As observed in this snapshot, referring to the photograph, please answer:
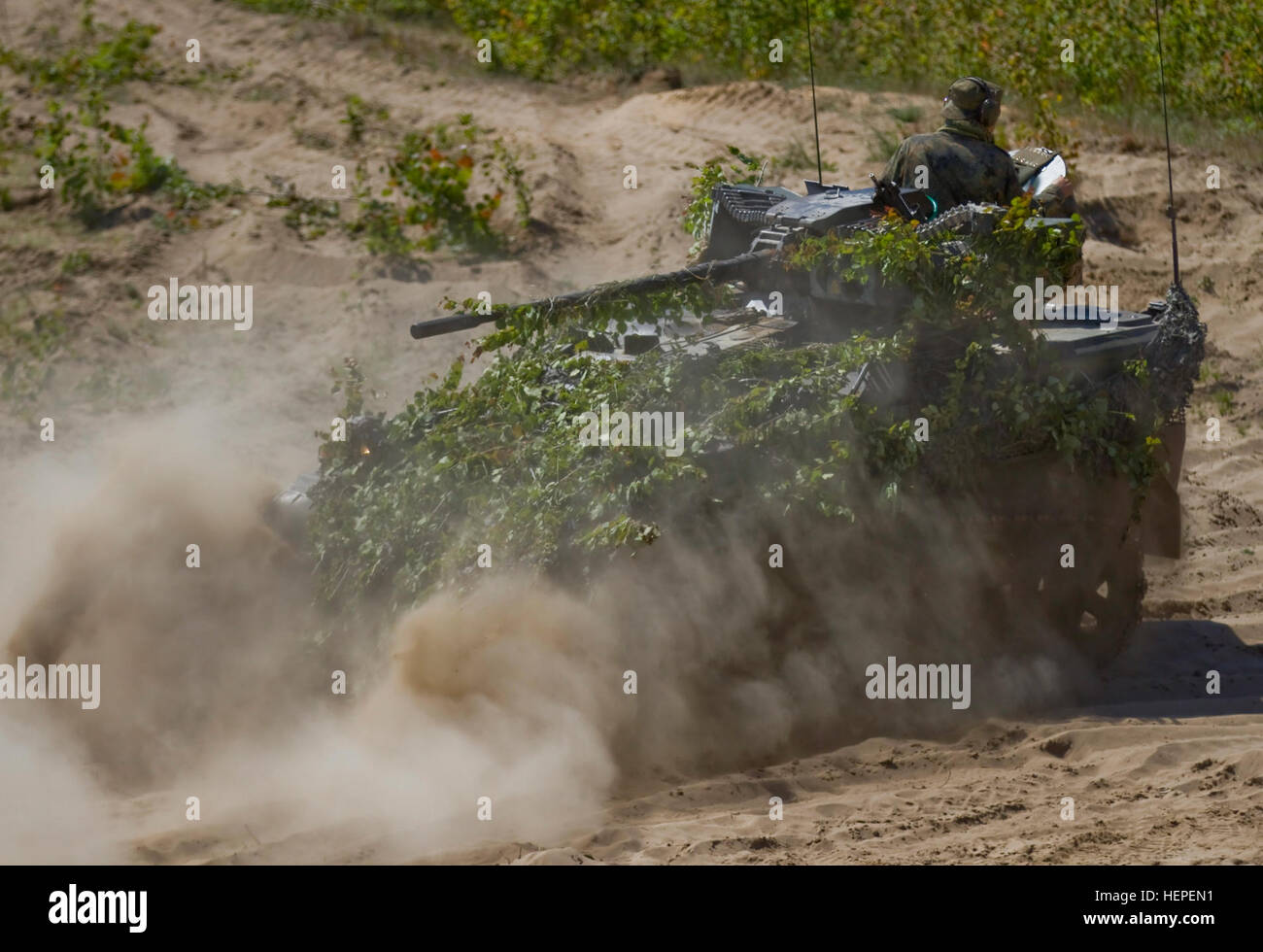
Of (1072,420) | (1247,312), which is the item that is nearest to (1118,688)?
(1072,420)

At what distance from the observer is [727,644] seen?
7.79 metres

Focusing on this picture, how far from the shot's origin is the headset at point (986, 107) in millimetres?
9273

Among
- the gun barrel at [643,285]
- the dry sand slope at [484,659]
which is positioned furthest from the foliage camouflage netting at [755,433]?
the dry sand slope at [484,659]

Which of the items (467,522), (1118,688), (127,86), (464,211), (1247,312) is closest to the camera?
(467,522)

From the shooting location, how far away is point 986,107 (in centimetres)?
928

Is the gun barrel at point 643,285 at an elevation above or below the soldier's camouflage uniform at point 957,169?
below

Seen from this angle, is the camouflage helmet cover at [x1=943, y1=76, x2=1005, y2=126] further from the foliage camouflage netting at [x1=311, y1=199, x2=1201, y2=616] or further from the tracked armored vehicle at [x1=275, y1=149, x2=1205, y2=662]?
the foliage camouflage netting at [x1=311, y1=199, x2=1201, y2=616]

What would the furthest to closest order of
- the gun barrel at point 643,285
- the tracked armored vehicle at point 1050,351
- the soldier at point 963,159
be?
the soldier at point 963,159 < the gun barrel at point 643,285 < the tracked armored vehicle at point 1050,351

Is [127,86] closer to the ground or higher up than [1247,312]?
higher up

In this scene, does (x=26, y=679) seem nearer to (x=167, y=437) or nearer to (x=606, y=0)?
(x=167, y=437)

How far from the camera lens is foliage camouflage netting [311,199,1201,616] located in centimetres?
780

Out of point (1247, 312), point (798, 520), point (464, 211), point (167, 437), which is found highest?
point (464, 211)

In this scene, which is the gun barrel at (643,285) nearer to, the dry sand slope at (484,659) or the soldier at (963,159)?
the soldier at (963,159)

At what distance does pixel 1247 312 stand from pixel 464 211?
23.0 feet
